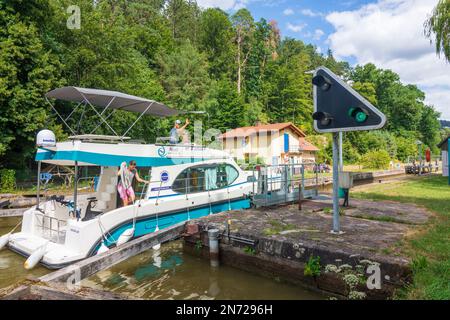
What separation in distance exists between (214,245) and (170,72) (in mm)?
36398

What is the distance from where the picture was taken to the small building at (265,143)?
126ft

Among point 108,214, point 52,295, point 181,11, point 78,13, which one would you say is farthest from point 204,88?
point 52,295

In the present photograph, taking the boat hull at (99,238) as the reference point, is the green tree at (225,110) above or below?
Result: above

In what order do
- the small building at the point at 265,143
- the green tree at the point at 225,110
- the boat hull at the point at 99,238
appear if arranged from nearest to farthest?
the boat hull at the point at 99,238 < the small building at the point at 265,143 < the green tree at the point at 225,110

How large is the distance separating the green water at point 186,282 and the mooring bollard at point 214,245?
7.2 inches

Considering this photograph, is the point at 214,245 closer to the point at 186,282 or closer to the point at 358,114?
the point at 186,282

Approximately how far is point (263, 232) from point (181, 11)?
62.7 m

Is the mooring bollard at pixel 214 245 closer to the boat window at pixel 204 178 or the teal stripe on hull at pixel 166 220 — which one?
the teal stripe on hull at pixel 166 220

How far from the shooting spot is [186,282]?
21.1ft

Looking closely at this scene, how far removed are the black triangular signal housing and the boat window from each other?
4.81m

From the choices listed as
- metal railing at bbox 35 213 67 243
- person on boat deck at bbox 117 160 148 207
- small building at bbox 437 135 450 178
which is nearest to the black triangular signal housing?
person on boat deck at bbox 117 160 148 207

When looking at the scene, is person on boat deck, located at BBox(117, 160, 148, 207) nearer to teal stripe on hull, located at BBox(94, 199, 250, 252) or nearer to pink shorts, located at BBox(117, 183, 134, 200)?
pink shorts, located at BBox(117, 183, 134, 200)

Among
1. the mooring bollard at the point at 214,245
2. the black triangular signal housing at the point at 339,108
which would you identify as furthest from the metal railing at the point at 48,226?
the black triangular signal housing at the point at 339,108
